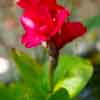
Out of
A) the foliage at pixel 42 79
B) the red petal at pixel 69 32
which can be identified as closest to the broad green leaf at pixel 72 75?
the foliage at pixel 42 79

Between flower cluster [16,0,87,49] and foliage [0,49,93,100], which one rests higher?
flower cluster [16,0,87,49]

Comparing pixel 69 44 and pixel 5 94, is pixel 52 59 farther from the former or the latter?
pixel 69 44

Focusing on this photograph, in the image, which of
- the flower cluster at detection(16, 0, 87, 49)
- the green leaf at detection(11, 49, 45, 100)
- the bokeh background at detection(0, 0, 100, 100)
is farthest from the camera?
the bokeh background at detection(0, 0, 100, 100)

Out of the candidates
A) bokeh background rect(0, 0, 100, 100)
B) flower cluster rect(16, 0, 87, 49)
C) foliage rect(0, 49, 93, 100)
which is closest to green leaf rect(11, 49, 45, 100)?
foliage rect(0, 49, 93, 100)

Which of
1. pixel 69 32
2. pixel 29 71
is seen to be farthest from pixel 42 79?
pixel 69 32

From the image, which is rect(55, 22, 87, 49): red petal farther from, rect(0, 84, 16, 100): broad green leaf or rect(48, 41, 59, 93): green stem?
rect(0, 84, 16, 100): broad green leaf

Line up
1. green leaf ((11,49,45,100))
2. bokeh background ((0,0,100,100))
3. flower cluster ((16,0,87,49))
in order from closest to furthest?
flower cluster ((16,0,87,49)) < green leaf ((11,49,45,100)) < bokeh background ((0,0,100,100))
